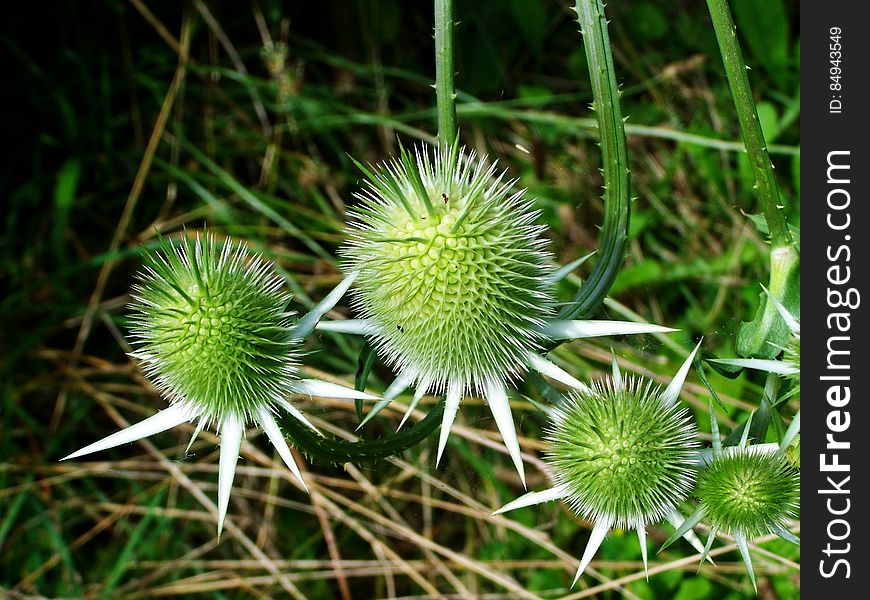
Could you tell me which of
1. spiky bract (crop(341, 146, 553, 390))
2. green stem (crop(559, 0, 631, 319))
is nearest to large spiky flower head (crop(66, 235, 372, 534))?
spiky bract (crop(341, 146, 553, 390))

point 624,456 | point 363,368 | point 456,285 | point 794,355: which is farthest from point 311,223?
point 794,355

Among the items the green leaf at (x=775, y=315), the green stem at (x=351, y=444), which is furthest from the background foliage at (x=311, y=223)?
the green stem at (x=351, y=444)

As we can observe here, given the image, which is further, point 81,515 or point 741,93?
point 81,515

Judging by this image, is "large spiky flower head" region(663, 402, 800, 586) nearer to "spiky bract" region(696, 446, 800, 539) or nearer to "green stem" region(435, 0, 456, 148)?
"spiky bract" region(696, 446, 800, 539)

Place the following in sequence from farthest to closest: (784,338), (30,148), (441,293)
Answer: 1. (30,148)
2. (784,338)
3. (441,293)
